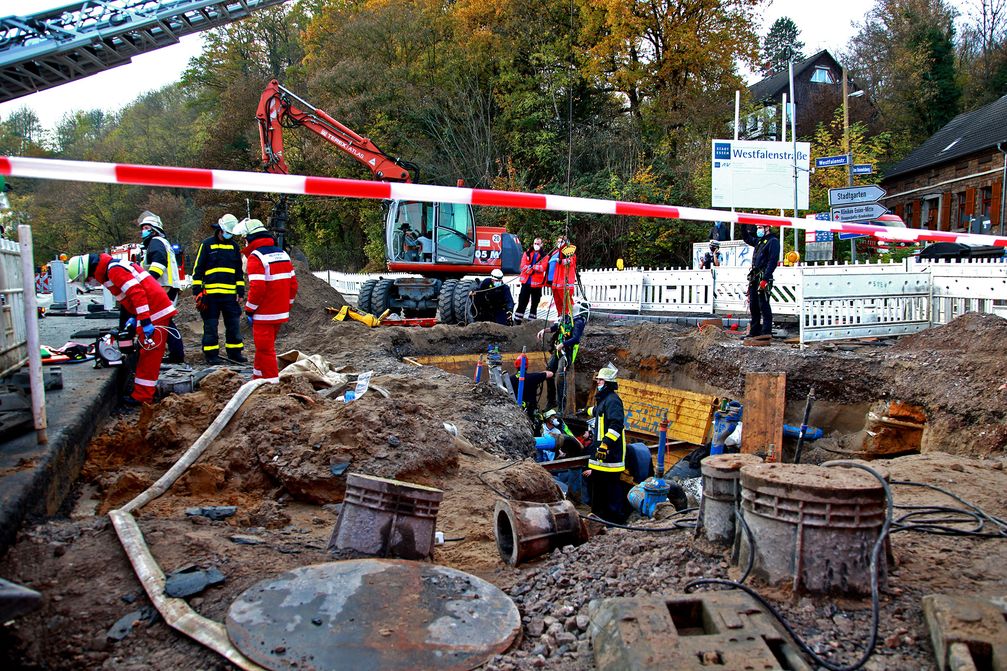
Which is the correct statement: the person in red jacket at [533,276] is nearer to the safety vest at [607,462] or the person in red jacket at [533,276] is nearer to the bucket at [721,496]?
the safety vest at [607,462]

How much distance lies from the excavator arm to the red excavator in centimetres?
2

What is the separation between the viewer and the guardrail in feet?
18.0

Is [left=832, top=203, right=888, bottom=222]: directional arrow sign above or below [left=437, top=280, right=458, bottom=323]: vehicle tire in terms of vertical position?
above

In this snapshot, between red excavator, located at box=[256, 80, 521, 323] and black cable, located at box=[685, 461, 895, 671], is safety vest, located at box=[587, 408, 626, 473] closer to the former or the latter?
black cable, located at box=[685, 461, 895, 671]

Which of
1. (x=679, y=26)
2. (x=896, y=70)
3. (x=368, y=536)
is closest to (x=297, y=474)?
(x=368, y=536)

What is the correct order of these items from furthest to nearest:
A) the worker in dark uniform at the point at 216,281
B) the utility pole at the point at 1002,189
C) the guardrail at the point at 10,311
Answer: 1. the utility pole at the point at 1002,189
2. the worker in dark uniform at the point at 216,281
3. the guardrail at the point at 10,311

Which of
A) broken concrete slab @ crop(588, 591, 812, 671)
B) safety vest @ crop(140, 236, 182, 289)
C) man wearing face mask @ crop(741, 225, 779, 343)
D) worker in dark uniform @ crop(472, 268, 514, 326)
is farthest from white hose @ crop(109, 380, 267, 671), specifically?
worker in dark uniform @ crop(472, 268, 514, 326)

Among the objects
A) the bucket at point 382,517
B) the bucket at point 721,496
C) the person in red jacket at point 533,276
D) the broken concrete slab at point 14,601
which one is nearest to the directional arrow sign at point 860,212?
→ the person in red jacket at point 533,276

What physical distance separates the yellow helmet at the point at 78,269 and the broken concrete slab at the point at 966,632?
7.20 meters

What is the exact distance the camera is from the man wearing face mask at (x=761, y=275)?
1059 cm

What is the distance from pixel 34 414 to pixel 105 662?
2.44 meters

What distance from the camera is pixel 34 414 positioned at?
4.70 metres

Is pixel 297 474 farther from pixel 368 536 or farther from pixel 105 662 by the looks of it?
→ pixel 105 662

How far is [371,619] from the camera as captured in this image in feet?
10.3
